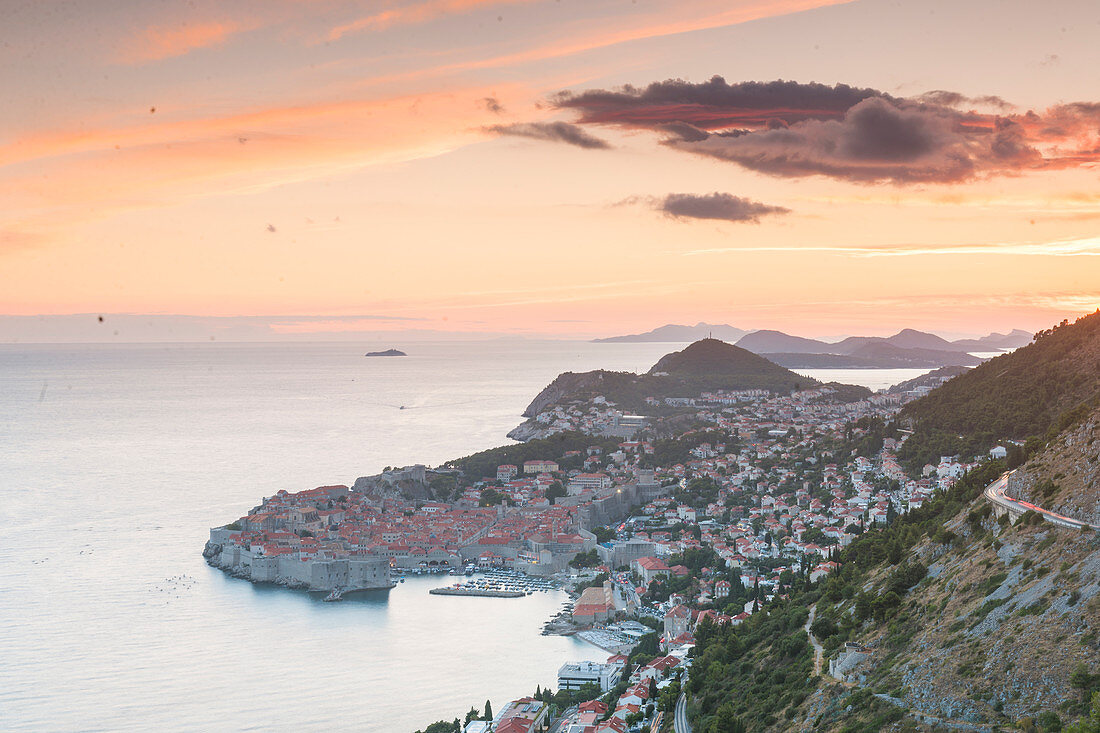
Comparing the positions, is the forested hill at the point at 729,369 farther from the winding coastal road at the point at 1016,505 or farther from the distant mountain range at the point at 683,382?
→ the winding coastal road at the point at 1016,505

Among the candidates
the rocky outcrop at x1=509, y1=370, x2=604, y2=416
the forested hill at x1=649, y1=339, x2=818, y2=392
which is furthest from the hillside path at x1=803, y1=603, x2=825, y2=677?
the forested hill at x1=649, y1=339, x2=818, y2=392

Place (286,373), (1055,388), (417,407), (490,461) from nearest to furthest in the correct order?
1. (1055,388)
2. (490,461)
3. (417,407)
4. (286,373)

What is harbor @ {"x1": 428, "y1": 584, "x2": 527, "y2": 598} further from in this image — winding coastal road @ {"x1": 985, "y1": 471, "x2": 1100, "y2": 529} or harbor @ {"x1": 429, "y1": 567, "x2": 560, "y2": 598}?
winding coastal road @ {"x1": 985, "y1": 471, "x2": 1100, "y2": 529}

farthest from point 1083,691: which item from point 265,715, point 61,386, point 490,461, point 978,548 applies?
point 61,386

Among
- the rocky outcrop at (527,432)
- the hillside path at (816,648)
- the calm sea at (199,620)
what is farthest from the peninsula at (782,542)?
the calm sea at (199,620)

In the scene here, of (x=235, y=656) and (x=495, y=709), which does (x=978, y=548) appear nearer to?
(x=495, y=709)

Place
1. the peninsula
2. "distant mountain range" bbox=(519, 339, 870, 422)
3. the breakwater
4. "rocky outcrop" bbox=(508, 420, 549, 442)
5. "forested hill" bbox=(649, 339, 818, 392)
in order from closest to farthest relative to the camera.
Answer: the peninsula → the breakwater → "rocky outcrop" bbox=(508, 420, 549, 442) → "distant mountain range" bbox=(519, 339, 870, 422) → "forested hill" bbox=(649, 339, 818, 392)

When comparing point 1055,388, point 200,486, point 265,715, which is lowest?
point 265,715
